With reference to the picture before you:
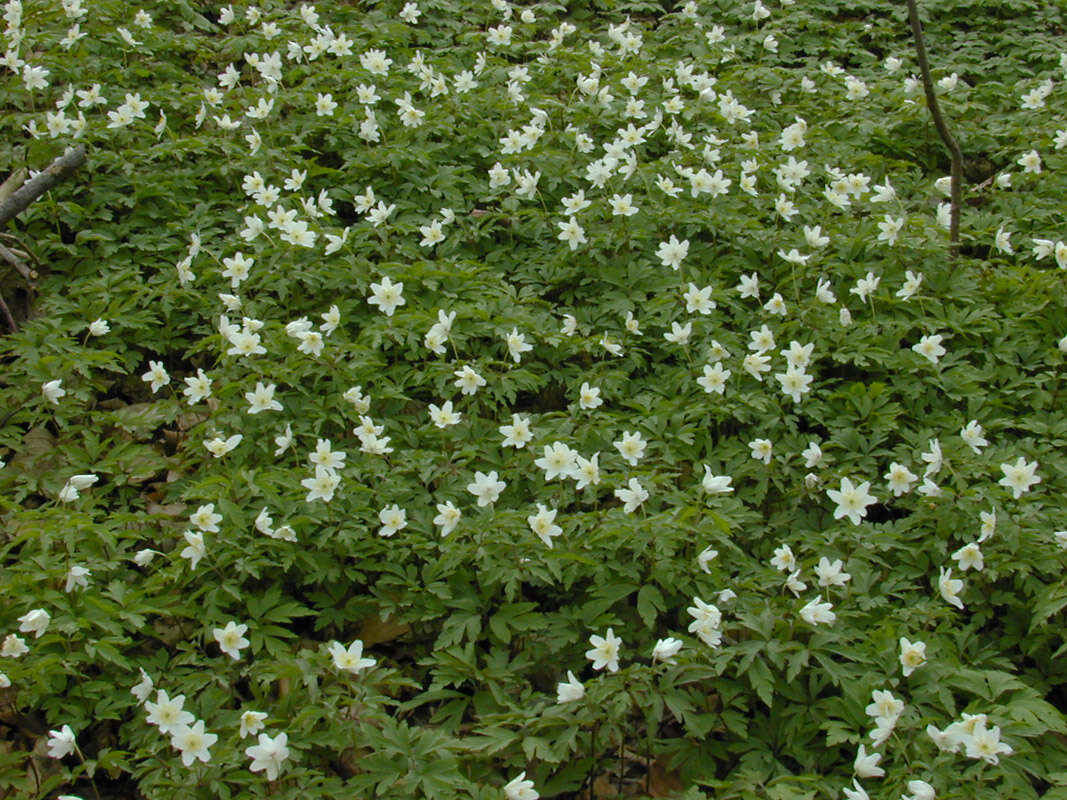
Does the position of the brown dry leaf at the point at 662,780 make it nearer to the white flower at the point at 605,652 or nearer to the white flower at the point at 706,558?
the white flower at the point at 605,652

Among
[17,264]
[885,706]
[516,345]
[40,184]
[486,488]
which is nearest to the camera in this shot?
[885,706]

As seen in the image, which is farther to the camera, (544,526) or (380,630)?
(380,630)

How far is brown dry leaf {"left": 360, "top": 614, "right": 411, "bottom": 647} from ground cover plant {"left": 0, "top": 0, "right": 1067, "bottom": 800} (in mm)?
19

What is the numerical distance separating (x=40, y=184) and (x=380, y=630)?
9.90 feet

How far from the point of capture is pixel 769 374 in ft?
14.9

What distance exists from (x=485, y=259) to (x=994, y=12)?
550 cm

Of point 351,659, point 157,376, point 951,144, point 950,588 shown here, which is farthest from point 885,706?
point 157,376

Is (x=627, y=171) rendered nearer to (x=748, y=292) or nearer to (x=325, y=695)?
(x=748, y=292)

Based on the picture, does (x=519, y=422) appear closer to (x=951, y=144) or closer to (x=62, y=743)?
(x=62, y=743)

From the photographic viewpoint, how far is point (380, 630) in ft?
12.2

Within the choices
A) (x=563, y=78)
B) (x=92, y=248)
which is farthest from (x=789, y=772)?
(x=563, y=78)

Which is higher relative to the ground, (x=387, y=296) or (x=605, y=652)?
(x=387, y=296)

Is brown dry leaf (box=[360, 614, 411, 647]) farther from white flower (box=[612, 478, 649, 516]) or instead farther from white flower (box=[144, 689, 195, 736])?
white flower (box=[612, 478, 649, 516])

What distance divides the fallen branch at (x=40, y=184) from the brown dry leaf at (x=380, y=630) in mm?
2878
